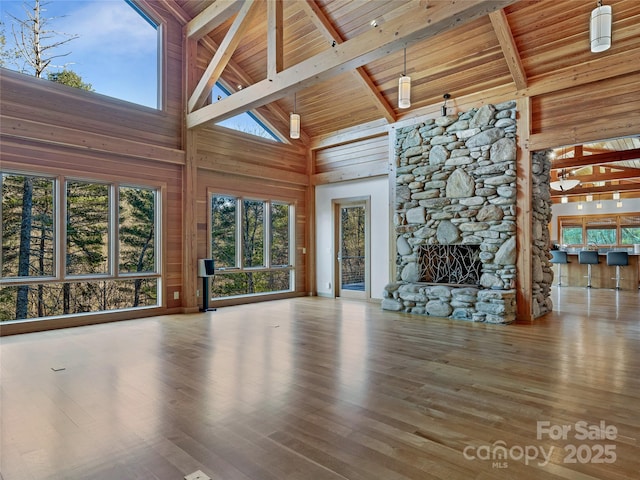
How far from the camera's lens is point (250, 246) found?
7.88m

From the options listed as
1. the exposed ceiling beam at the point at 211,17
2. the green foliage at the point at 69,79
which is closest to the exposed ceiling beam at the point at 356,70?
the exposed ceiling beam at the point at 211,17

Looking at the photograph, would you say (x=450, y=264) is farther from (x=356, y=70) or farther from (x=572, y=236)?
(x=572, y=236)

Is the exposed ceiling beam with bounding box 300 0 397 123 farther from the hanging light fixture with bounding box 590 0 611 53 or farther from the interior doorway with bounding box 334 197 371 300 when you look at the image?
the hanging light fixture with bounding box 590 0 611 53

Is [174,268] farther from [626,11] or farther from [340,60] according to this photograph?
[626,11]

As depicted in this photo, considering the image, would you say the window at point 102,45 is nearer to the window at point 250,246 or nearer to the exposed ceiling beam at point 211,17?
the exposed ceiling beam at point 211,17

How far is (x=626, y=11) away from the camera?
4.58 m

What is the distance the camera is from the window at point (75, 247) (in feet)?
17.4

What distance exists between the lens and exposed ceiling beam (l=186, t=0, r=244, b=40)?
20.1ft

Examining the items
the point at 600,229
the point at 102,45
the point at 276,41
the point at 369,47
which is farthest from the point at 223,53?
the point at 600,229

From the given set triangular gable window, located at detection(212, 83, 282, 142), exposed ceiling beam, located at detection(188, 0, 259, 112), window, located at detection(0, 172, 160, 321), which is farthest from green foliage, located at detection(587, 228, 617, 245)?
window, located at detection(0, 172, 160, 321)

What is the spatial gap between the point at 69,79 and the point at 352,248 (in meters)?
5.78

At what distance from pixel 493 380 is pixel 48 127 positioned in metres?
6.24

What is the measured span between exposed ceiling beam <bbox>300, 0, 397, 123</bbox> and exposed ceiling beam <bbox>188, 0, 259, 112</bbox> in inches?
33.2

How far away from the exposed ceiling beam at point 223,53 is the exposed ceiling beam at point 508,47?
11.4 feet
